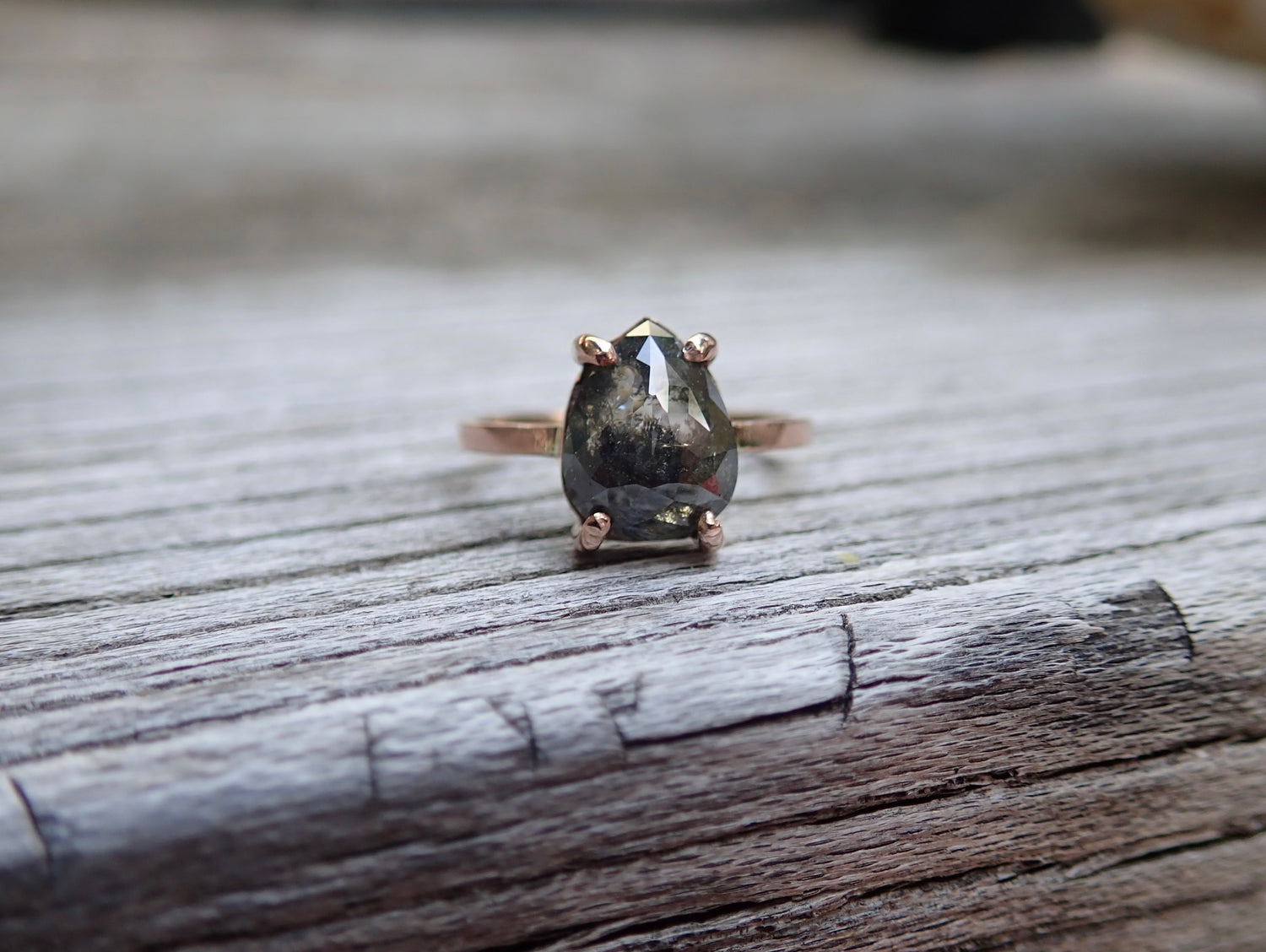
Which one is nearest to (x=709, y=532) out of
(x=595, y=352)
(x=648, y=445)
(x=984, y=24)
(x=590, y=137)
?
(x=648, y=445)

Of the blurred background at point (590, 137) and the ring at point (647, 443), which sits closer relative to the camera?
the ring at point (647, 443)

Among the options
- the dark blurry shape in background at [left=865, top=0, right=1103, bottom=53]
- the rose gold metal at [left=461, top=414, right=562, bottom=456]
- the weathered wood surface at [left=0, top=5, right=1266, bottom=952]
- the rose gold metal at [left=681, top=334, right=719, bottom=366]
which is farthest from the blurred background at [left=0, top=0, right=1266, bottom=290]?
the rose gold metal at [left=681, top=334, right=719, bottom=366]

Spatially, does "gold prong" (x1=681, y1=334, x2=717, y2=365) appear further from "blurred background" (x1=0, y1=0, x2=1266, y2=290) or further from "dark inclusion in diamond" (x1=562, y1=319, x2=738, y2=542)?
"blurred background" (x1=0, y1=0, x2=1266, y2=290)

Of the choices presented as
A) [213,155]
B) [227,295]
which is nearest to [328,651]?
[227,295]

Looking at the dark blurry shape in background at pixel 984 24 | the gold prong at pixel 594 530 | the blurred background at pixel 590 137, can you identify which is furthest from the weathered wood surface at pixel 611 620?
the dark blurry shape in background at pixel 984 24

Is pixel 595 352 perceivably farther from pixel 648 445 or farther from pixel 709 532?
pixel 709 532

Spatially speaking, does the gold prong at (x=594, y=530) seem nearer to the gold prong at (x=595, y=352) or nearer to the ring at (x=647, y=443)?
the ring at (x=647, y=443)

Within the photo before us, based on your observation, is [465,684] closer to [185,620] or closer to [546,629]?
[546,629]
